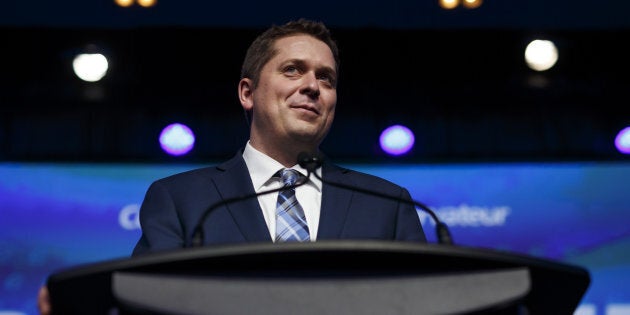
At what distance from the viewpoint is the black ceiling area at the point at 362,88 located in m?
4.93

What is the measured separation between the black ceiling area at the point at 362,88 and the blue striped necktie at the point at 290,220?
315 cm

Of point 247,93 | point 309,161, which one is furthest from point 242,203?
point 247,93

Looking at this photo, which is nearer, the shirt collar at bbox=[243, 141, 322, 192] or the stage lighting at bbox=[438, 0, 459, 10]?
the shirt collar at bbox=[243, 141, 322, 192]

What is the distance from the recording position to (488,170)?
5176 millimetres

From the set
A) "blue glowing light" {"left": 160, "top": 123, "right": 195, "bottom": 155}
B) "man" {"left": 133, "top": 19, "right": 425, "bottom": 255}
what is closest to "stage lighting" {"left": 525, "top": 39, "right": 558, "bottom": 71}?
"blue glowing light" {"left": 160, "top": 123, "right": 195, "bottom": 155}

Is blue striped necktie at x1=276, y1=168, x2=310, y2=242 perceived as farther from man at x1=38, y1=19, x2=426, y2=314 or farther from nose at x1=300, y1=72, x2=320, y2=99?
nose at x1=300, y1=72, x2=320, y2=99

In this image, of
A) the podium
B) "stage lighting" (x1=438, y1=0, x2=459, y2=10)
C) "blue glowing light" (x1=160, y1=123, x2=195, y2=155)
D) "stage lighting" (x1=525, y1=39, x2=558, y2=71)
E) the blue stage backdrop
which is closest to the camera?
the podium

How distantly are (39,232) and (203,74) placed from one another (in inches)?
56.8

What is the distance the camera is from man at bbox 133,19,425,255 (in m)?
1.62

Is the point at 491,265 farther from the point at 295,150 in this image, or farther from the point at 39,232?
the point at 39,232

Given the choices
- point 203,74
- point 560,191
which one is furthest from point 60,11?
point 560,191

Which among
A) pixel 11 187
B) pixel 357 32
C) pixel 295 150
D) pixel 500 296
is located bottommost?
pixel 500 296

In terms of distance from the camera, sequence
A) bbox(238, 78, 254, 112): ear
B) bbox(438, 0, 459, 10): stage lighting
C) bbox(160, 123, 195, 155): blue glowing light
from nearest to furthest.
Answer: bbox(238, 78, 254, 112): ear → bbox(438, 0, 459, 10): stage lighting → bbox(160, 123, 195, 155): blue glowing light

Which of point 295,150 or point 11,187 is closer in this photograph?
point 295,150
